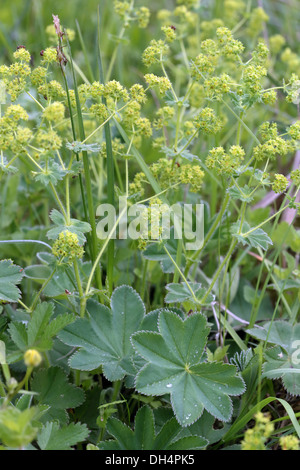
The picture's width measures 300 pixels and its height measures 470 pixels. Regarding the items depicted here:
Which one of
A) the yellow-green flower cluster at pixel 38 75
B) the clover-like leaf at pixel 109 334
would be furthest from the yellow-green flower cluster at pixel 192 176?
the yellow-green flower cluster at pixel 38 75

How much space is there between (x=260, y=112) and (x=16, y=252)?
1.53 meters

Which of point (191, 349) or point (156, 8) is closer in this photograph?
point (191, 349)

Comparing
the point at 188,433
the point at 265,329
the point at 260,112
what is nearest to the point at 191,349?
the point at 188,433

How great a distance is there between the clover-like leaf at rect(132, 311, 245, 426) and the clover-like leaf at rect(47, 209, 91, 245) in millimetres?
283

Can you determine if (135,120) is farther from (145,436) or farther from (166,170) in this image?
(145,436)

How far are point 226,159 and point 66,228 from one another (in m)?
0.43

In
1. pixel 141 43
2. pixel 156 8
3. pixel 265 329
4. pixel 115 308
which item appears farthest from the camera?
pixel 156 8

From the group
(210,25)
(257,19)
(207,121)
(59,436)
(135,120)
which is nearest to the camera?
(59,436)

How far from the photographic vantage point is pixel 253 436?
3.49ft

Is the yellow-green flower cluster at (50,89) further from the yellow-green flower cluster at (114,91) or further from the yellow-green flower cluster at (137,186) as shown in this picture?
the yellow-green flower cluster at (137,186)

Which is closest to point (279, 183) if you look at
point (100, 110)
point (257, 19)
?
point (100, 110)

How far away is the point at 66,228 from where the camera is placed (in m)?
1.35

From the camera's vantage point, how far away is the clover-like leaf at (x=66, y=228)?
132 centimetres
